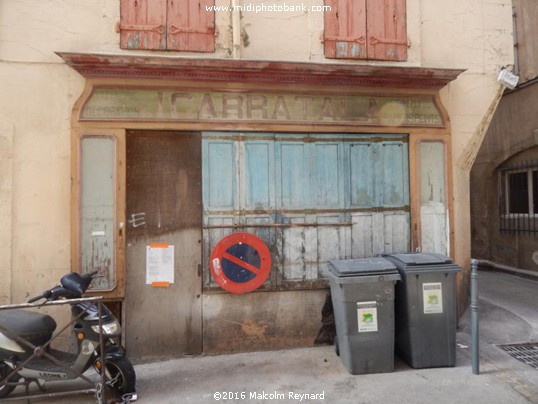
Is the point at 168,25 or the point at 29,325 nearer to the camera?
the point at 29,325

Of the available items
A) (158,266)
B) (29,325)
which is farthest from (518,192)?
(29,325)

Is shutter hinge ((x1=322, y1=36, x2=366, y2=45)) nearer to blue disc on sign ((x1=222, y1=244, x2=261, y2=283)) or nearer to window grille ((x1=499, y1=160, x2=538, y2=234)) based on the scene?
blue disc on sign ((x1=222, y1=244, x2=261, y2=283))

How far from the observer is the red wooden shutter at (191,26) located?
17.3 ft

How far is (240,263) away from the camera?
510 centimetres

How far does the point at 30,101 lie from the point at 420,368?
5887 mm

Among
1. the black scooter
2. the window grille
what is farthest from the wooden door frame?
the window grille

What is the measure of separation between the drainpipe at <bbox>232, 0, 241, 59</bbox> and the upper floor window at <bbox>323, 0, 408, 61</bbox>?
126 cm

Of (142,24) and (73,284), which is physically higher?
(142,24)

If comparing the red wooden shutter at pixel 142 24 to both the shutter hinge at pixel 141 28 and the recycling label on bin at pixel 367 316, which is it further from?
the recycling label on bin at pixel 367 316

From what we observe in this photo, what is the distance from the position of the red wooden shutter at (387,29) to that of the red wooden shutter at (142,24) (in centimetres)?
299

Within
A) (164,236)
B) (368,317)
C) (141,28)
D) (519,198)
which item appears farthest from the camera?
(519,198)

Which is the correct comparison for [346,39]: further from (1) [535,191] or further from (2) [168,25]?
(1) [535,191]

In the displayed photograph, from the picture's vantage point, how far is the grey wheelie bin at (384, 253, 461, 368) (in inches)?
176

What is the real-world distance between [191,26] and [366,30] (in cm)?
255
